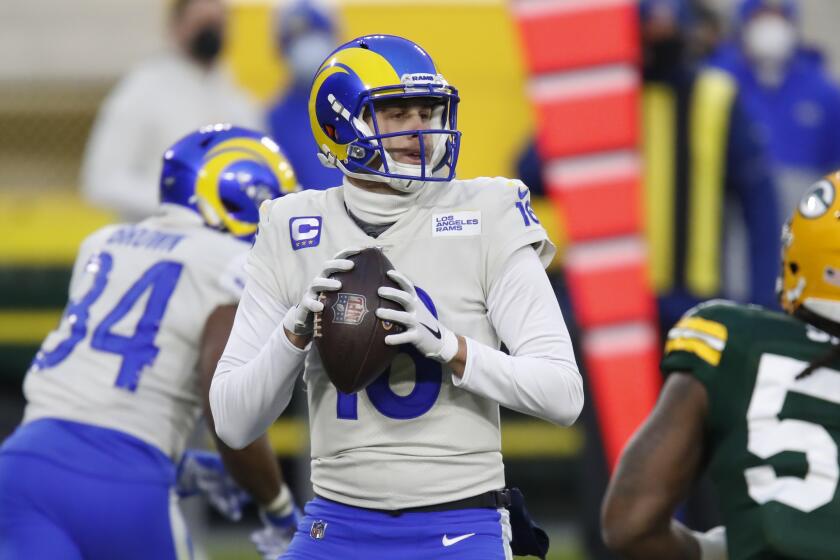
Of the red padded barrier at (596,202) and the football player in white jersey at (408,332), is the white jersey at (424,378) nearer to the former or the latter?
the football player in white jersey at (408,332)

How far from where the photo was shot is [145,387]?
12.2 ft

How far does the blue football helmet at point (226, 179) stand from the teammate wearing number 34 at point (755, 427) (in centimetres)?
118

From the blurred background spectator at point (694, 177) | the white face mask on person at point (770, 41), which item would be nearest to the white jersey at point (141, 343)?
the blurred background spectator at point (694, 177)

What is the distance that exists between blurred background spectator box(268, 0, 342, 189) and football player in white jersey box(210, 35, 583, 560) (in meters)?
3.06

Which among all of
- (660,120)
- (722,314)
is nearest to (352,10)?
(660,120)

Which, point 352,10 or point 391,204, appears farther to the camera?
point 352,10

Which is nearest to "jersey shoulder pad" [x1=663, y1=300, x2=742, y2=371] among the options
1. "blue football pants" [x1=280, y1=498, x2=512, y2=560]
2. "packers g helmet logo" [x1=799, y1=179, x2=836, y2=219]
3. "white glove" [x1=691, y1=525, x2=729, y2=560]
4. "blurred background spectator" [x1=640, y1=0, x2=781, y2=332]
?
"packers g helmet logo" [x1=799, y1=179, x2=836, y2=219]

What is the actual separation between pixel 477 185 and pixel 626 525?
86cm

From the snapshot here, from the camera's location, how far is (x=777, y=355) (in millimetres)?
3346

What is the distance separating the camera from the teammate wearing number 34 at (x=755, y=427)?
3248 mm

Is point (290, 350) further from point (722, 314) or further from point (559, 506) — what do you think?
point (559, 506)

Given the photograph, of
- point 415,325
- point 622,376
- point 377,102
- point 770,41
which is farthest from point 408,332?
point 770,41

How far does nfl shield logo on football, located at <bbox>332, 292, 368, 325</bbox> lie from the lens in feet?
9.10

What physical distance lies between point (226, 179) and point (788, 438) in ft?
5.20
